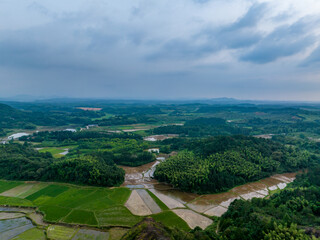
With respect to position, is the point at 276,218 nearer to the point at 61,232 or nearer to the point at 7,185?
the point at 61,232

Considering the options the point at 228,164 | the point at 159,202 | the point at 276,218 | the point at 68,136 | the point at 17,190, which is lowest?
the point at 17,190

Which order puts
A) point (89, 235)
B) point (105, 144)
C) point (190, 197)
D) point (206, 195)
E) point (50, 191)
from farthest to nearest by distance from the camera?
point (105, 144) → point (50, 191) → point (206, 195) → point (190, 197) → point (89, 235)

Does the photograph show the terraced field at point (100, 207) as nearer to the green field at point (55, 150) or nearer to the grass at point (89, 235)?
the grass at point (89, 235)

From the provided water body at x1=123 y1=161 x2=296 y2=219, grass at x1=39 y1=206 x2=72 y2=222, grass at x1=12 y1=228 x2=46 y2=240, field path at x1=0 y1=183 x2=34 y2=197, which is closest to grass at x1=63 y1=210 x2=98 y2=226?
grass at x1=39 y1=206 x2=72 y2=222

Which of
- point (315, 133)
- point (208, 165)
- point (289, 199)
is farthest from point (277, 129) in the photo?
point (289, 199)

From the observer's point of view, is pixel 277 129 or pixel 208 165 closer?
pixel 208 165

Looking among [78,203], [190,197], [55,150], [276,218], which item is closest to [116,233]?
[78,203]

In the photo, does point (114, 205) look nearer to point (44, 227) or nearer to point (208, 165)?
point (44, 227)
